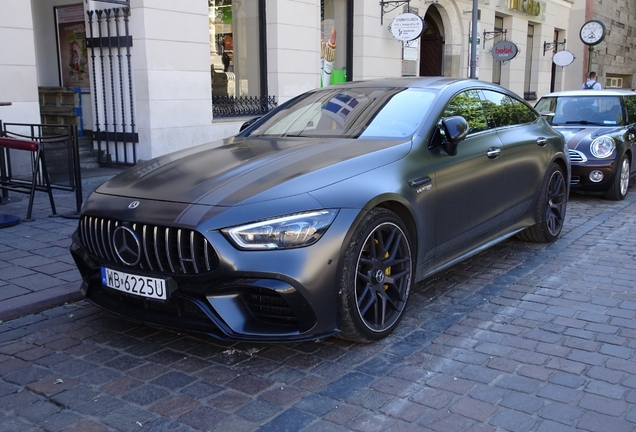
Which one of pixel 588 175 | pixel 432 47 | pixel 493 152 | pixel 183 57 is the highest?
pixel 432 47

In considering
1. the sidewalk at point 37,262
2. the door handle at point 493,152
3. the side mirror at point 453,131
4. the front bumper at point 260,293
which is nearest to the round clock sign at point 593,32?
the door handle at point 493,152

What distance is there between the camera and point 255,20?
1243cm

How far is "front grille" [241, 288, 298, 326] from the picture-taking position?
10.9ft

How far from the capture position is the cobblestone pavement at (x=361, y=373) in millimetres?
2971

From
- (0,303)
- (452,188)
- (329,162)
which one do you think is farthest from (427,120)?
(0,303)

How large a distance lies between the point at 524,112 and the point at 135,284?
4146 millimetres

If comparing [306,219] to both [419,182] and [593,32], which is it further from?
[593,32]

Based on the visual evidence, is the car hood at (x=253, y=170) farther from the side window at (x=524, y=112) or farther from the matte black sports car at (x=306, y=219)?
the side window at (x=524, y=112)

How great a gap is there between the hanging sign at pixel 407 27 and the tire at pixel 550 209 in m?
8.45

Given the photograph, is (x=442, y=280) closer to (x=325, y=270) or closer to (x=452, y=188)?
(x=452, y=188)

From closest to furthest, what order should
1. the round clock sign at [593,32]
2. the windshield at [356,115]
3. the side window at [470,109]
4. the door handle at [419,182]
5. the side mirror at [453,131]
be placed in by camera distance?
the door handle at [419,182], the side mirror at [453,131], the windshield at [356,115], the side window at [470,109], the round clock sign at [593,32]

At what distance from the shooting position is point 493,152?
502cm

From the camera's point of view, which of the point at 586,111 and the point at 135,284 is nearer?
the point at 135,284

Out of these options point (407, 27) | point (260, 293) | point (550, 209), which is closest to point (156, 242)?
point (260, 293)
